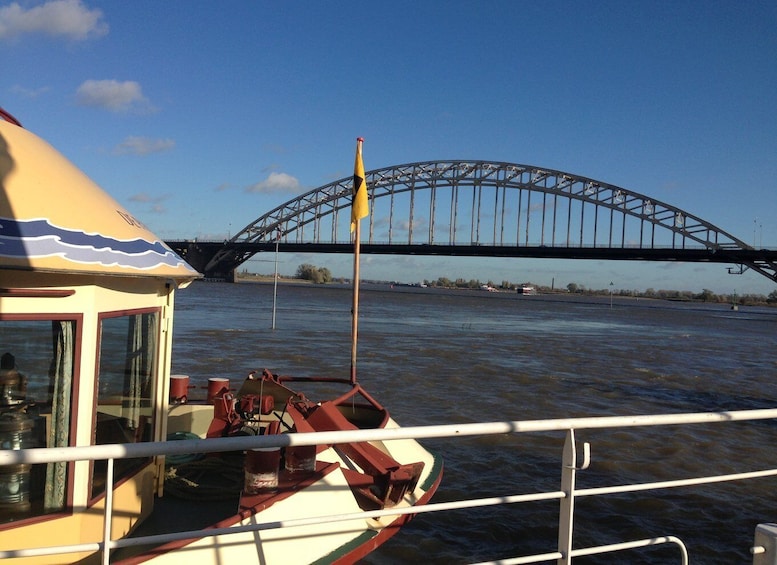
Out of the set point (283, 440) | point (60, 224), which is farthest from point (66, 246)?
point (283, 440)

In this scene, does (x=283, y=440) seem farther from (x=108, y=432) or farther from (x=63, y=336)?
(x=108, y=432)

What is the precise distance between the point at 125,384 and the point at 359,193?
5.14 meters

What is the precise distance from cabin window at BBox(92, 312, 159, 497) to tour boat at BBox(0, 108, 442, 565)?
0.01m

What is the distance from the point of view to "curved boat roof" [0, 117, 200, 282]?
9.75ft

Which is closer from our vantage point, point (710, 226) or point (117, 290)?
point (117, 290)

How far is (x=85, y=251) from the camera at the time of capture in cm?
319

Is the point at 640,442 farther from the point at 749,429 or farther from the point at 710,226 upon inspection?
the point at 710,226

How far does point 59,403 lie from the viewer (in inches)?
127

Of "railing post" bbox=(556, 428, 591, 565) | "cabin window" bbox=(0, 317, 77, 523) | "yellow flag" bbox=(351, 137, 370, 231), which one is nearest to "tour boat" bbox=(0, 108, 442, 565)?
"cabin window" bbox=(0, 317, 77, 523)

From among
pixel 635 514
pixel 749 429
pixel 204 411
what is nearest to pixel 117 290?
pixel 204 411

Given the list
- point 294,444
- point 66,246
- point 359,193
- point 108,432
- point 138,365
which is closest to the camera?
point 294,444

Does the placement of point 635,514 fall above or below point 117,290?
below

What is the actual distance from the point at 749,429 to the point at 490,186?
8367cm

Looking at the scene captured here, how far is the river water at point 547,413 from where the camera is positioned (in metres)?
6.74
